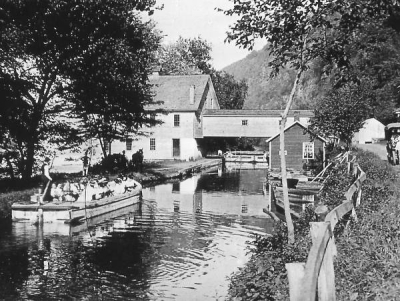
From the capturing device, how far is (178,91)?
66.8m

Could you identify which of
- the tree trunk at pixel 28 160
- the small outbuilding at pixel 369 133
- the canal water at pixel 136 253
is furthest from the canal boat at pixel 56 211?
the small outbuilding at pixel 369 133

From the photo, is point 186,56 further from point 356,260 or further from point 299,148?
point 356,260

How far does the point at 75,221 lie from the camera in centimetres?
2336

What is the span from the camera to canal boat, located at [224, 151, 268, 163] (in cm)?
6765

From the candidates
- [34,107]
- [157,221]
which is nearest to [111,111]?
[34,107]

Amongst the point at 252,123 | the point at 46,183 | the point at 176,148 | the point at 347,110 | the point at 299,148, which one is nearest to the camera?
the point at 46,183

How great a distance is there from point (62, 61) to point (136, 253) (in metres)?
14.8

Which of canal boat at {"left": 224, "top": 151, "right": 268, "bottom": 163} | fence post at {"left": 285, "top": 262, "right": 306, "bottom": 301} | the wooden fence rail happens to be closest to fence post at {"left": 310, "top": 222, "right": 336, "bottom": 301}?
the wooden fence rail

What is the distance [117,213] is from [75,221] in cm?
404

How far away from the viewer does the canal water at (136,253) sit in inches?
543

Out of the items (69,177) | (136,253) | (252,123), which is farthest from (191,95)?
(136,253)

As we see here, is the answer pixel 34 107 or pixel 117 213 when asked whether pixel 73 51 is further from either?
pixel 117 213

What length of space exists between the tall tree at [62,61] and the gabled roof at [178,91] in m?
31.5

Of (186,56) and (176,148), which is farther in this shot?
(186,56)
